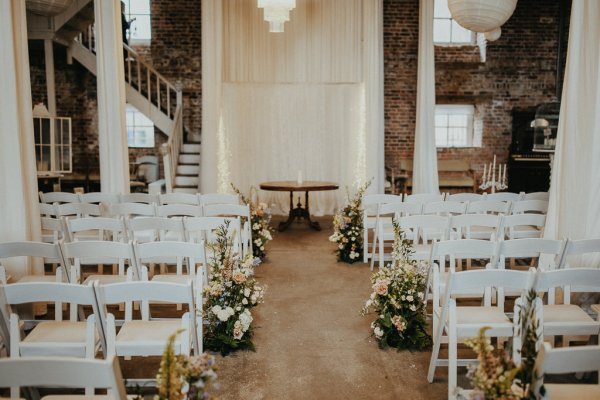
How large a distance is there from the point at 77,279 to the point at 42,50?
9217 mm

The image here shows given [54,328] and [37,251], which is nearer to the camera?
[54,328]

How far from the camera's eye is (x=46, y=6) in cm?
864

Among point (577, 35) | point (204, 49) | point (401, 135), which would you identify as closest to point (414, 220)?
point (577, 35)

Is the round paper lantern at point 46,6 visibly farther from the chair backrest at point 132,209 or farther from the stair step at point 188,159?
the chair backrest at point 132,209

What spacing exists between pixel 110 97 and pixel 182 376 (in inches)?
257

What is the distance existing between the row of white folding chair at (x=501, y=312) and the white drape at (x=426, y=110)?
5.89 metres

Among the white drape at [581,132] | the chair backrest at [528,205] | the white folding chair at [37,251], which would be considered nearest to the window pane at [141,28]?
the chair backrest at [528,205]

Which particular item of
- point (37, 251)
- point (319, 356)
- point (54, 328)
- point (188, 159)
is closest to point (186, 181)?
point (188, 159)

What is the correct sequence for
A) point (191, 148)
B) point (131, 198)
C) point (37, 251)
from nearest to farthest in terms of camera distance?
point (37, 251), point (131, 198), point (191, 148)

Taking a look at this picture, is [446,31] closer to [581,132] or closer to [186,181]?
[186,181]

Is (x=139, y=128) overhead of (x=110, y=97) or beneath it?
beneath

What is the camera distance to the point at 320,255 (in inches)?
281

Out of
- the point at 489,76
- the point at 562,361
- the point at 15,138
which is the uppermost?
the point at 489,76

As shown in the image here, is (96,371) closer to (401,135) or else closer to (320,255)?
(320,255)
